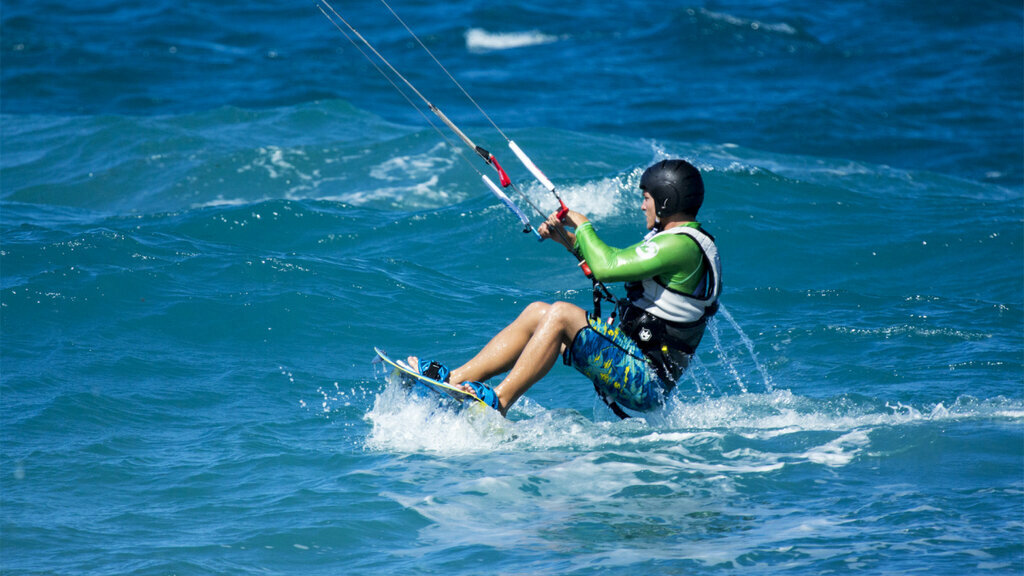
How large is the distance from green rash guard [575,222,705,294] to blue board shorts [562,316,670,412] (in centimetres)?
41

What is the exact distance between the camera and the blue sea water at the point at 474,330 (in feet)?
18.3

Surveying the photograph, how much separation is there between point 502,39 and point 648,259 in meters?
20.3

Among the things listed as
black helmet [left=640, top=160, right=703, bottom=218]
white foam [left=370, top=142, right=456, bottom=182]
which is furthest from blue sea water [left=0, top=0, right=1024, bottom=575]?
black helmet [left=640, top=160, right=703, bottom=218]

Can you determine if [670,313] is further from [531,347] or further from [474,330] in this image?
[474,330]

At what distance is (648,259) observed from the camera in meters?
6.00

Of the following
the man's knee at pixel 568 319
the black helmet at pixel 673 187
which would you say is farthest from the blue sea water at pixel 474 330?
the black helmet at pixel 673 187

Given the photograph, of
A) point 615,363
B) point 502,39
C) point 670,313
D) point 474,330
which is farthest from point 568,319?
point 502,39

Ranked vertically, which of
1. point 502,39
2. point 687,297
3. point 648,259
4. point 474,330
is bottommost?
point 474,330

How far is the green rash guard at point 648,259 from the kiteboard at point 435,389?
1.08m

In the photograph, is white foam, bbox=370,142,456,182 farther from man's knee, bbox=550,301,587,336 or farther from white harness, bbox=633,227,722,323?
white harness, bbox=633,227,722,323

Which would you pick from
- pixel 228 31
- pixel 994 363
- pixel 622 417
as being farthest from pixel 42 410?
pixel 228 31

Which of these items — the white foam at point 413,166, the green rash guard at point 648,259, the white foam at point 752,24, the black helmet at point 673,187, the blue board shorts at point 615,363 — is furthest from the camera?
the white foam at point 752,24

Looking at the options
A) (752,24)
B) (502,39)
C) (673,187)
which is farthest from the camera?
(502,39)

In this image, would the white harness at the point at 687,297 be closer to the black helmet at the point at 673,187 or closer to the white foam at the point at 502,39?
the black helmet at the point at 673,187
